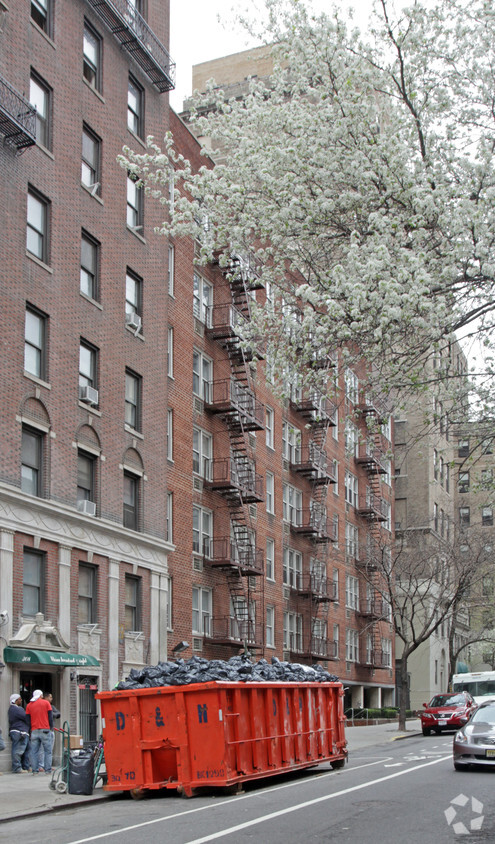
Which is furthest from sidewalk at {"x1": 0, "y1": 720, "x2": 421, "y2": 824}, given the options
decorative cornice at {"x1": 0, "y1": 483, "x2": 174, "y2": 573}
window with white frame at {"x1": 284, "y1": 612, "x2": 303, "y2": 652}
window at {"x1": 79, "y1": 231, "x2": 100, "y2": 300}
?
window with white frame at {"x1": 284, "y1": 612, "x2": 303, "y2": 652}

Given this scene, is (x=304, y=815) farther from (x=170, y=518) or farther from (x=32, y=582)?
(x=170, y=518)

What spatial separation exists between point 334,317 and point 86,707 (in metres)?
16.5

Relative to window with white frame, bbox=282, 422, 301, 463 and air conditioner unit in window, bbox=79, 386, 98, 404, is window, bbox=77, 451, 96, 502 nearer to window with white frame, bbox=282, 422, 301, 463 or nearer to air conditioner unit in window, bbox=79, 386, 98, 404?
air conditioner unit in window, bbox=79, 386, 98, 404

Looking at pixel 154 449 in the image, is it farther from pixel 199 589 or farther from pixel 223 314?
pixel 223 314

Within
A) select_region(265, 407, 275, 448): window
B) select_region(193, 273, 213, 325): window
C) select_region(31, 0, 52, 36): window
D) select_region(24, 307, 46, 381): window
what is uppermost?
select_region(31, 0, 52, 36): window

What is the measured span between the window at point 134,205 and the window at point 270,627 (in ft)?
58.6

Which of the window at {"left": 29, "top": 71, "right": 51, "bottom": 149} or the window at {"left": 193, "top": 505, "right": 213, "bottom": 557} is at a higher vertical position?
the window at {"left": 29, "top": 71, "right": 51, "bottom": 149}

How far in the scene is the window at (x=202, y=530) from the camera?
36.2 meters

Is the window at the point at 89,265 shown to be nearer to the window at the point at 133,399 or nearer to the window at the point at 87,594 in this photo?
the window at the point at 133,399

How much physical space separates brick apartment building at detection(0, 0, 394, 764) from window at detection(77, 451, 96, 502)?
0.19 ft

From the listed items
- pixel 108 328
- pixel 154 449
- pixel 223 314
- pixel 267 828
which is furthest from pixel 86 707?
pixel 223 314

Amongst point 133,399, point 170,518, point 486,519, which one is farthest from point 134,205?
point 486,519

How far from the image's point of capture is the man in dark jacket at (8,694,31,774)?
21.2 meters

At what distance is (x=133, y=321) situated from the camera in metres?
30.3
